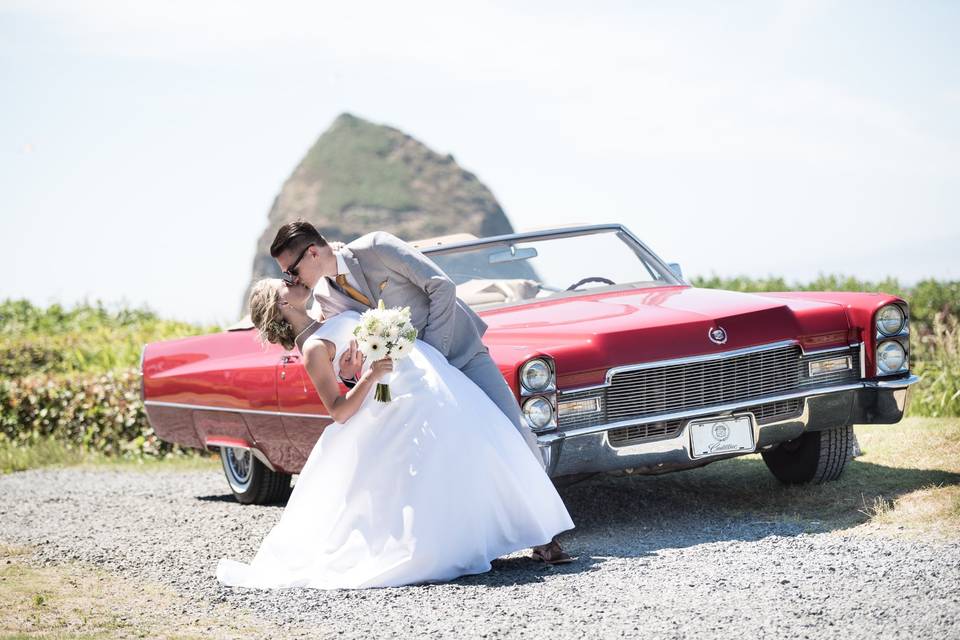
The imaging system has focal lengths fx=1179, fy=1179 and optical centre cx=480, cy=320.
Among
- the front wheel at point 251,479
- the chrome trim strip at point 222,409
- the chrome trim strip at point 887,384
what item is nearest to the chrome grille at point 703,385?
the chrome trim strip at point 887,384

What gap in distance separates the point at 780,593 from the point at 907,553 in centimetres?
84

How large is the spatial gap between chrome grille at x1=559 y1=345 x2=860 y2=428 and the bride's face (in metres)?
1.35

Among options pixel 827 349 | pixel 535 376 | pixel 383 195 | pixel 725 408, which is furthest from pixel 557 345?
pixel 383 195

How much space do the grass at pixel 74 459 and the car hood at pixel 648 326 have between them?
229 inches

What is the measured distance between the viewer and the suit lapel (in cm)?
541

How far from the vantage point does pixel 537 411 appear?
5.66 meters

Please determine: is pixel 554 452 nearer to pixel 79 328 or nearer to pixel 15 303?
Answer: pixel 79 328

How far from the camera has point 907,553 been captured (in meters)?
4.94

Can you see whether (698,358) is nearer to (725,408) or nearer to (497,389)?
(725,408)

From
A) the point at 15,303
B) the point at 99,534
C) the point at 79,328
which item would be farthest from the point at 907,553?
the point at 15,303

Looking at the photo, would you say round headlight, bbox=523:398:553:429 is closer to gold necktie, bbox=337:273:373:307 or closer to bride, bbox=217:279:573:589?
bride, bbox=217:279:573:589

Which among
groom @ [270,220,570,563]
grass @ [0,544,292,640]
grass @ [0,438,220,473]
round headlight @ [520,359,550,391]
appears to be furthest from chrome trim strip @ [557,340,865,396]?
grass @ [0,438,220,473]

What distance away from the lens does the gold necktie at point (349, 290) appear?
543cm

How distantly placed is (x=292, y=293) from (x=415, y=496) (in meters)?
1.28
